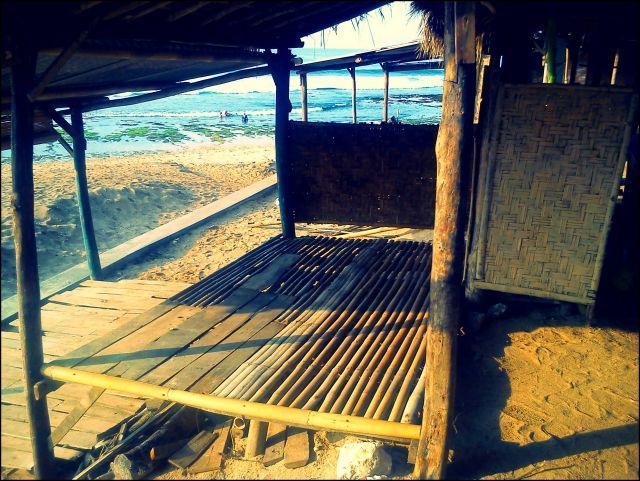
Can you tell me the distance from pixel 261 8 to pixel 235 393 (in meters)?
3.41

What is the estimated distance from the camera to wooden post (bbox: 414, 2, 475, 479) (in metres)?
2.93

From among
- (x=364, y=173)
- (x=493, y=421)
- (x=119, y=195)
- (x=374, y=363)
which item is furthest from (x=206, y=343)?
(x=119, y=195)

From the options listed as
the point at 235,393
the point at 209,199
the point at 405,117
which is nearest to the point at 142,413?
the point at 235,393

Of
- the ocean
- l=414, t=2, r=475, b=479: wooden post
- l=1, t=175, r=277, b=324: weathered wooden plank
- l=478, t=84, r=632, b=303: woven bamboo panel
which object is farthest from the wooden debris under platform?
the ocean

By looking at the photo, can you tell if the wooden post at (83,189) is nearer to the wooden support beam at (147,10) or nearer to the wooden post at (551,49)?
the wooden support beam at (147,10)

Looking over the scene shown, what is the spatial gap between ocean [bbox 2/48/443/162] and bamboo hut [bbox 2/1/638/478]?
10.7 meters

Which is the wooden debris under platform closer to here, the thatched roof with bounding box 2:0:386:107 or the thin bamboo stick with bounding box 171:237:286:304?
the thin bamboo stick with bounding box 171:237:286:304

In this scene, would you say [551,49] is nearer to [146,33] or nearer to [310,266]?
[310,266]

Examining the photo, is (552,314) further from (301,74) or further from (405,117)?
(405,117)

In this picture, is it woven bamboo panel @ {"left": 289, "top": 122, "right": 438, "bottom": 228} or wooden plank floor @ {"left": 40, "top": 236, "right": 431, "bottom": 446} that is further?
woven bamboo panel @ {"left": 289, "top": 122, "right": 438, "bottom": 228}

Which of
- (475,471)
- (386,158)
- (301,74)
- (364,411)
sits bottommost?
(475,471)

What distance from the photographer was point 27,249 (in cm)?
368

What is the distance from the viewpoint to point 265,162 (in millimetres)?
16422

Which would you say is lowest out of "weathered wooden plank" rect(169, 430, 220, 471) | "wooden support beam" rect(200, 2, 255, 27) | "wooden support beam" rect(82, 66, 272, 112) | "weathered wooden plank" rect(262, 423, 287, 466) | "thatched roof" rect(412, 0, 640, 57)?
"weathered wooden plank" rect(169, 430, 220, 471)
